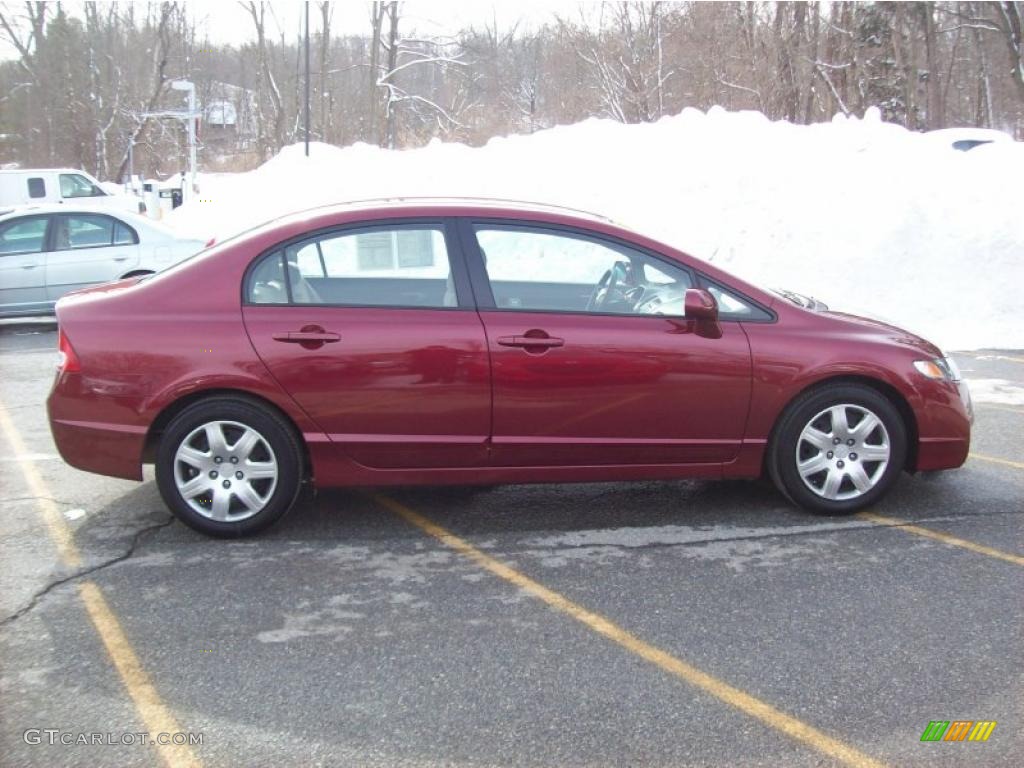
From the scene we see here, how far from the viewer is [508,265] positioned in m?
4.70


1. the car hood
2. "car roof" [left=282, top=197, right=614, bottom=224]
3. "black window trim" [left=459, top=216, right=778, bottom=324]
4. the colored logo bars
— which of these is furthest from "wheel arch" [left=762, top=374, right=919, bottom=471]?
the colored logo bars

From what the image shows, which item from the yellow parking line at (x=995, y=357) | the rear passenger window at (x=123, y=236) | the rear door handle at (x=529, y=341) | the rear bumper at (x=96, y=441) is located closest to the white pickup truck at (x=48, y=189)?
the rear passenger window at (x=123, y=236)

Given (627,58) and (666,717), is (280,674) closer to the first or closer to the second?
(666,717)

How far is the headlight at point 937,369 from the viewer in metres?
4.78

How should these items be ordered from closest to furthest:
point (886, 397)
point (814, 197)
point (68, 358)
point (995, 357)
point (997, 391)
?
point (68, 358), point (886, 397), point (997, 391), point (995, 357), point (814, 197)

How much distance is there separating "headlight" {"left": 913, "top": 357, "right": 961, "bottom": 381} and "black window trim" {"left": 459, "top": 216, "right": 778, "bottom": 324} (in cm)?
80

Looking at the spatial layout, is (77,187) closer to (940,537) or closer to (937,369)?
(937,369)

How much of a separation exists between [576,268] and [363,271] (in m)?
1.08

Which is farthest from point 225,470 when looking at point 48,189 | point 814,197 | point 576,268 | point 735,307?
point 48,189

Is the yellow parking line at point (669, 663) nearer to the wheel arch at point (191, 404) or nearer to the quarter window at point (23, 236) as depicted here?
the wheel arch at point (191, 404)

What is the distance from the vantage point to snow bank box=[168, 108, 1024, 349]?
12094 mm

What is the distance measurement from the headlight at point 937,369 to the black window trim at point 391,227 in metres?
2.29

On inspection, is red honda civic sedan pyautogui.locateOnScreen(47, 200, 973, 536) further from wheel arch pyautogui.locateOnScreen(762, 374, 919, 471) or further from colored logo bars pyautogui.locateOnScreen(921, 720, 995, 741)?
colored logo bars pyautogui.locateOnScreen(921, 720, 995, 741)

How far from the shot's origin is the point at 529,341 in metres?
4.45
